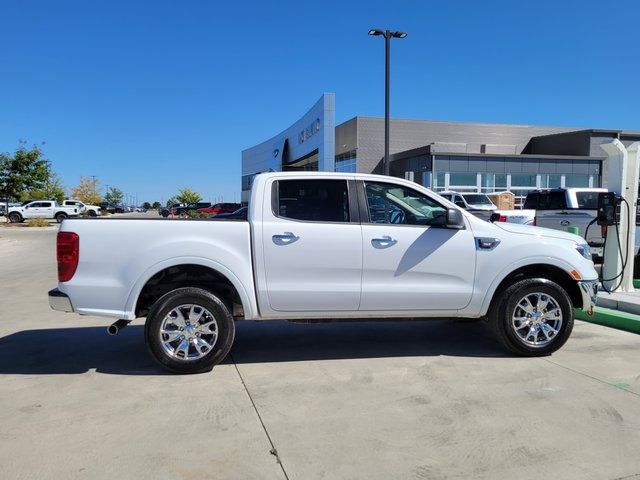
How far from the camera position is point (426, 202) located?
5.65m

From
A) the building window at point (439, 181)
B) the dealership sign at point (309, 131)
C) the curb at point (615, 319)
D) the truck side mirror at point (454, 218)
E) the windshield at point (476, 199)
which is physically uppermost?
the dealership sign at point (309, 131)

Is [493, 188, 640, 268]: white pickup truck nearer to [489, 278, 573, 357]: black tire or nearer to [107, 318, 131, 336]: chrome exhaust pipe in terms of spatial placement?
[489, 278, 573, 357]: black tire

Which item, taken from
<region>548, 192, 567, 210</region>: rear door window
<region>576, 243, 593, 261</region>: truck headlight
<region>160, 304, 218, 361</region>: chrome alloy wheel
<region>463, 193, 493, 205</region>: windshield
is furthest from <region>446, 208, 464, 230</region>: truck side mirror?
<region>463, 193, 493, 205</region>: windshield

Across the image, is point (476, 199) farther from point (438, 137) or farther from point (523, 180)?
point (438, 137)

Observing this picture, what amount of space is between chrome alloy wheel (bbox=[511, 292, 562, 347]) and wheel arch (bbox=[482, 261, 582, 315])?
26cm

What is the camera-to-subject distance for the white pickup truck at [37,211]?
4511 cm

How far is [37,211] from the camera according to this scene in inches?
1827

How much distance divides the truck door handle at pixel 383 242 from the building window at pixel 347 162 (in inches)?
1712

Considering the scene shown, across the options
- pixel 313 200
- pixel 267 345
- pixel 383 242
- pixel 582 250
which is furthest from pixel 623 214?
pixel 267 345

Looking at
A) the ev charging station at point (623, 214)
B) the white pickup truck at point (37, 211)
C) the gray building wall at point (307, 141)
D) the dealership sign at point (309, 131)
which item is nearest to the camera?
the ev charging station at point (623, 214)

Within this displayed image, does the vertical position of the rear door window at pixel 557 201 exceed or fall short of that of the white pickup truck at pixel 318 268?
it exceeds it

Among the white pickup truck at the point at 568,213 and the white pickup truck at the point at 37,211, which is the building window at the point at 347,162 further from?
the white pickup truck at the point at 568,213

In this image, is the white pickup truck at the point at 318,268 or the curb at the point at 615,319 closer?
the white pickup truck at the point at 318,268

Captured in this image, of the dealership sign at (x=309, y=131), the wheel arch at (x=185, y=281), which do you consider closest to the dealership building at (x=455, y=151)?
the dealership sign at (x=309, y=131)
